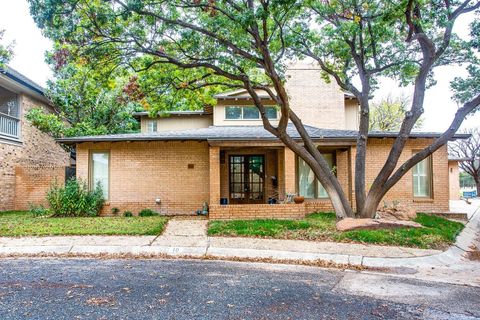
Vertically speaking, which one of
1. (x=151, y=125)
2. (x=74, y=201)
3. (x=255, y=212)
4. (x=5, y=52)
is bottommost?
(x=255, y=212)

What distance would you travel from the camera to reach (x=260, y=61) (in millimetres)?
9719

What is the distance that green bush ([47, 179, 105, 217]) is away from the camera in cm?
1216

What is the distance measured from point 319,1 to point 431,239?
7.28 meters

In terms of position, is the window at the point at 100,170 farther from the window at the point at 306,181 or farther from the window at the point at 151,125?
the window at the point at 306,181

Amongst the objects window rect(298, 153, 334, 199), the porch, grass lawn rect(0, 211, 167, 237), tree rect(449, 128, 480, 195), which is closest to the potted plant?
the porch

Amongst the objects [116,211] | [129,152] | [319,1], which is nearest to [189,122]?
[129,152]

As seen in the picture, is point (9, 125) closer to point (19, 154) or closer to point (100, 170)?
point (19, 154)

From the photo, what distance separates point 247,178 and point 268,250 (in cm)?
748

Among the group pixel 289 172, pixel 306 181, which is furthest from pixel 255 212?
pixel 306 181

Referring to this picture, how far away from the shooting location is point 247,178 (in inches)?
597

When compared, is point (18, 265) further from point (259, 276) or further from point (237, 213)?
point (237, 213)

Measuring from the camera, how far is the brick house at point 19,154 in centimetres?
1422

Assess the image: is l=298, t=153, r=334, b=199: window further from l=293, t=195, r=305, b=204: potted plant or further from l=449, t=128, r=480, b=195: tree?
l=449, t=128, r=480, b=195: tree

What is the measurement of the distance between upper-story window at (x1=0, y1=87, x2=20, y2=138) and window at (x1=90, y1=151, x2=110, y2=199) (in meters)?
4.31
